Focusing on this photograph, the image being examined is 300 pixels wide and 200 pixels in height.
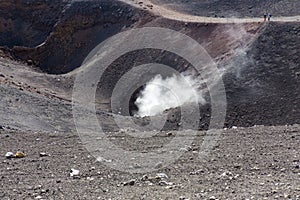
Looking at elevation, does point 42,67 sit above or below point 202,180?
above

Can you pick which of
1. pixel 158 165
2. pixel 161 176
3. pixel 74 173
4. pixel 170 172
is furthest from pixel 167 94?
pixel 161 176

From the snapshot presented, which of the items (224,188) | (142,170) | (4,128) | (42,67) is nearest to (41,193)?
(142,170)

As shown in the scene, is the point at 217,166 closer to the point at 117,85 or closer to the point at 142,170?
the point at 142,170

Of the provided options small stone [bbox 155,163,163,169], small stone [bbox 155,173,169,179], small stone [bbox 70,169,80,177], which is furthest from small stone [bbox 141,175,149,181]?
small stone [bbox 70,169,80,177]

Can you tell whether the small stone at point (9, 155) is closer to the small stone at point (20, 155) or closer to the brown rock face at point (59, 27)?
the small stone at point (20, 155)

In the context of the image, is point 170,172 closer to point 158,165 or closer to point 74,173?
point 158,165

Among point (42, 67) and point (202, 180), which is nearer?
point (202, 180)

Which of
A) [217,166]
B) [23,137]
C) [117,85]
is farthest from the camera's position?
[117,85]
